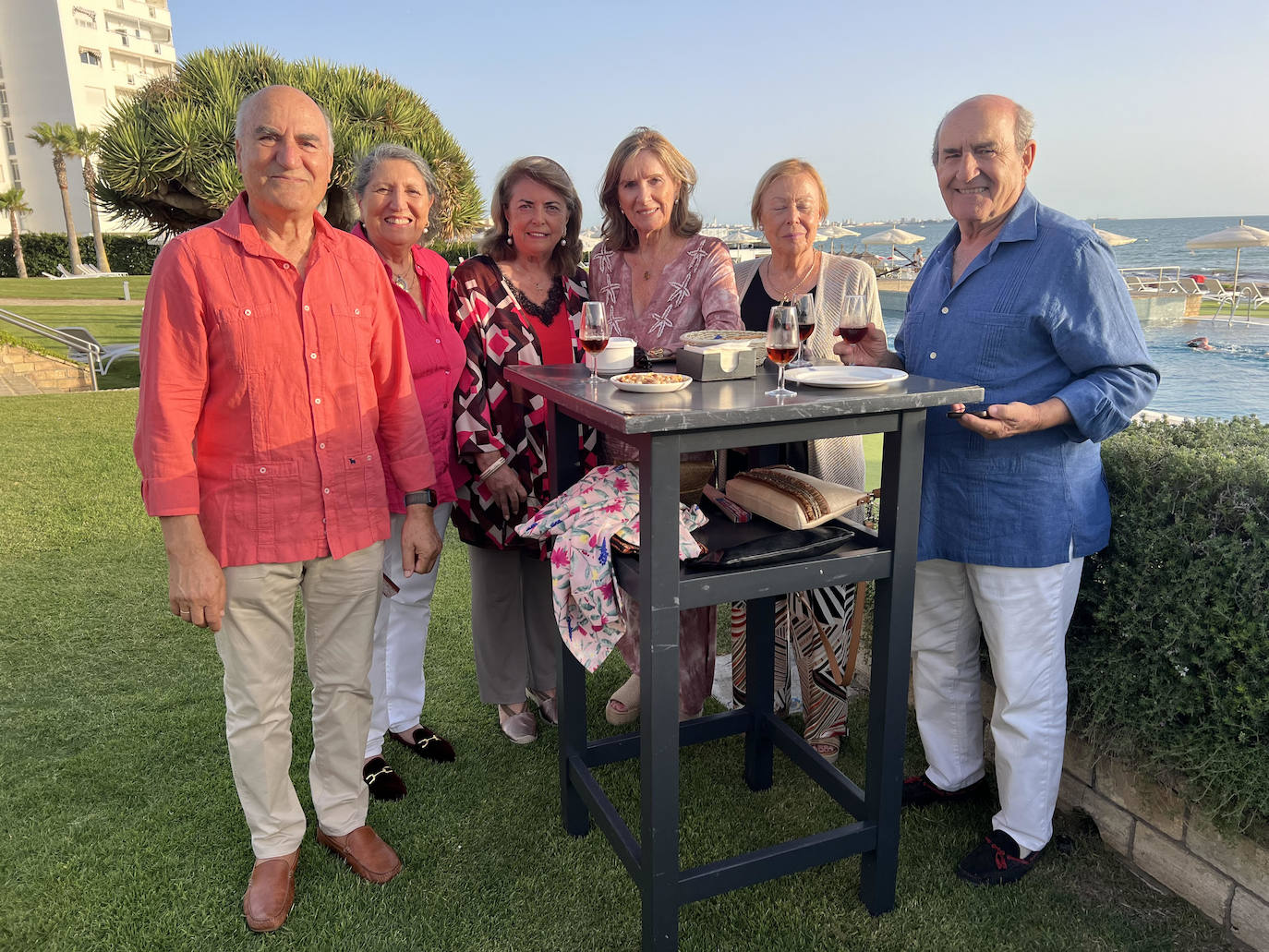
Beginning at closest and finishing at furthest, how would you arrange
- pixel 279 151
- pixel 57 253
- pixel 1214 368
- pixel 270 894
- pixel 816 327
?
pixel 279 151
pixel 270 894
pixel 816 327
pixel 1214 368
pixel 57 253

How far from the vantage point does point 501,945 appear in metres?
2.24

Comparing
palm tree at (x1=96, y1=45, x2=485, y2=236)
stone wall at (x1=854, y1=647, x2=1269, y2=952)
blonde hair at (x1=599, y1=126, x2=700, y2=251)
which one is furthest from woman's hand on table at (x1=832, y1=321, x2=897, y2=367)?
palm tree at (x1=96, y1=45, x2=485, y2=236)

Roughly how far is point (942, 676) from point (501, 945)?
156 cm

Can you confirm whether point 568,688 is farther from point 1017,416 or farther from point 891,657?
point 1017,416

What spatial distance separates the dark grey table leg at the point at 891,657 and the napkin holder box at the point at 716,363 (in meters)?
0.43

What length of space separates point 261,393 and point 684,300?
142 centimetres

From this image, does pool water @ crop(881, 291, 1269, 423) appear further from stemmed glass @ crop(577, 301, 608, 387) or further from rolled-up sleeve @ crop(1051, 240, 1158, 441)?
stemmed glass @ crop(577, 301, 608, 387)

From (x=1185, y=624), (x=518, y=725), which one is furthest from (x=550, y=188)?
(x=1185, y=624)

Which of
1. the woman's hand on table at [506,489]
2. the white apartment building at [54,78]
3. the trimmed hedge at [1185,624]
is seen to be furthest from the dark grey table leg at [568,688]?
the white apartment building at [54,78]

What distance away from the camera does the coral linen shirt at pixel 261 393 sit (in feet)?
6.61

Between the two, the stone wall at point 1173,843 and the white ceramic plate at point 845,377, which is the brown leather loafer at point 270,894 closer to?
the white ceramic plate at point 845,377

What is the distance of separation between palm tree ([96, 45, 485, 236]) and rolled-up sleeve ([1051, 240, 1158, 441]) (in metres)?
8.10

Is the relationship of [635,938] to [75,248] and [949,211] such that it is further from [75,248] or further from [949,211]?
[75,248]

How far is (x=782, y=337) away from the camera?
1979 mm
